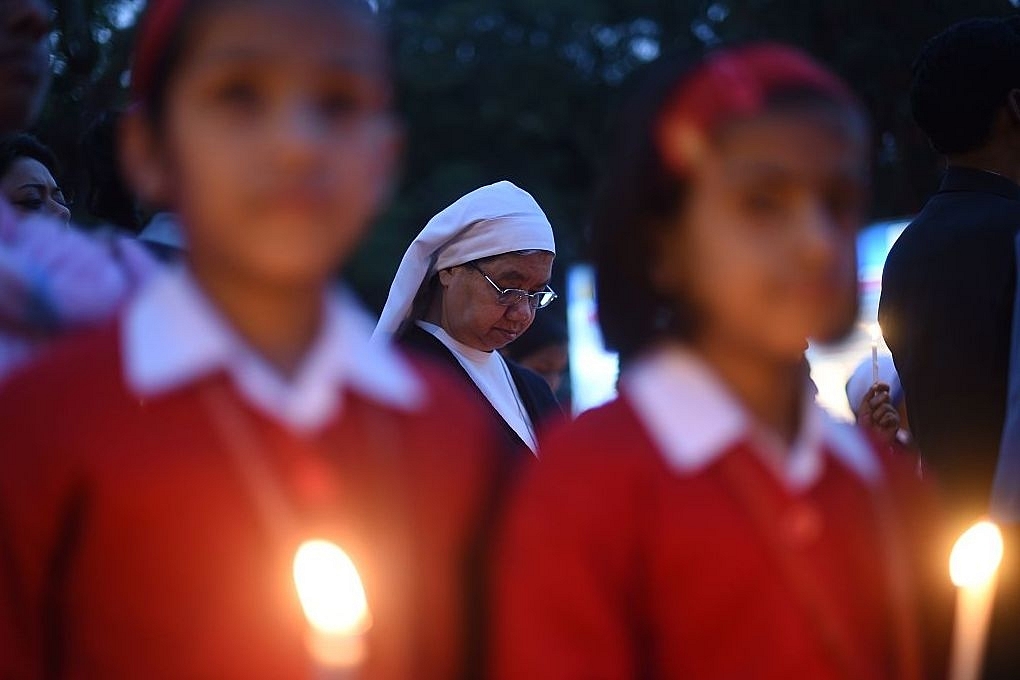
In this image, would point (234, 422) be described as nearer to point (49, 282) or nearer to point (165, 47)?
point (49, 282)

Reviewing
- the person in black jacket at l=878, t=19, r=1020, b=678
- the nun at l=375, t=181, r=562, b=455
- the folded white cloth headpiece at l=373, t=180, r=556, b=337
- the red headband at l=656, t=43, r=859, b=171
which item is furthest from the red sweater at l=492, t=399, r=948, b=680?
the folded white cloth headpiece at l=373, t=180, r=556, b=337

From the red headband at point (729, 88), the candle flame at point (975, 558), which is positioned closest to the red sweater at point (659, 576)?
the candle flame at point (975, 558)

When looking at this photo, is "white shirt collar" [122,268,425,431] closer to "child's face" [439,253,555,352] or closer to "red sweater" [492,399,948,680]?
"red sweater" [492,399,948,680]

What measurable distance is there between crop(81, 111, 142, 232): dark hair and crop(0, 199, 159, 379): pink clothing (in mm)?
1364

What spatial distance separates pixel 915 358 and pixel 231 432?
2.35 metres

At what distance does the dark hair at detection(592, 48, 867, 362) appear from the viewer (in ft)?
6.40

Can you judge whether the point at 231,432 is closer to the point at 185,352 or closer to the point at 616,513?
the point at 185,352

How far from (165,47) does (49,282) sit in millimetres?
339

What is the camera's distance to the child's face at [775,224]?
6.00 feet

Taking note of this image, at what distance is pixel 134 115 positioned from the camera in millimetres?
1781

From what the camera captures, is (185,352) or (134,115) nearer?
(185,352)

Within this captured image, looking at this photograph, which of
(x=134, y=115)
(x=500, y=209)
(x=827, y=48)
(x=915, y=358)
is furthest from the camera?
(x=827, y=48)

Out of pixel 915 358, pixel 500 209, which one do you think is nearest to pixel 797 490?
pixel 915 358

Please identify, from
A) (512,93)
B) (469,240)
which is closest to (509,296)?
(469,240)
